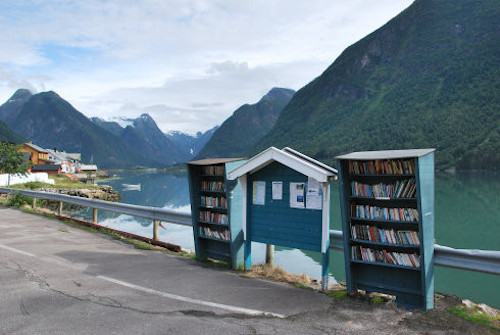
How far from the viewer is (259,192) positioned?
8148mm

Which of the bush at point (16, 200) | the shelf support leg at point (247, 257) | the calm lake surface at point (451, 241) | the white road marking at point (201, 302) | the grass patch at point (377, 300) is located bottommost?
the calm lake surface at point (451, 241)

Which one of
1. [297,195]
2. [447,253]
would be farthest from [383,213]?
[297,195]

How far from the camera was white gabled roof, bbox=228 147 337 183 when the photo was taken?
6.99 m

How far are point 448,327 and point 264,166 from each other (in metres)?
4.22

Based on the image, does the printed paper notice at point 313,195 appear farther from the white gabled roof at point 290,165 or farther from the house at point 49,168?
the house at point 49,168

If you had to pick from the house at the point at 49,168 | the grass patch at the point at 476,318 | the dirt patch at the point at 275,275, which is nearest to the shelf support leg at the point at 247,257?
the dirt patch at the point at 275,275

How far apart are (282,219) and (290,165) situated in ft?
3.50

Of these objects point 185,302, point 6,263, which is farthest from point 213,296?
point 6,263

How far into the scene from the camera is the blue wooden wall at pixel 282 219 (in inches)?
285

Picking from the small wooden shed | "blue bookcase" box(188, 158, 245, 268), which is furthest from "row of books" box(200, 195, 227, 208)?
the small wooden shed

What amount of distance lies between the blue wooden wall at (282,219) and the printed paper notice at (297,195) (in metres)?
0.08

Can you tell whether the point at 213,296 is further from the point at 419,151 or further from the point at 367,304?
the point at 419,151

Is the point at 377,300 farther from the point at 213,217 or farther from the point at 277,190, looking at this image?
the point at 213,217

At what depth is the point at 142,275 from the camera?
7.40 metres
